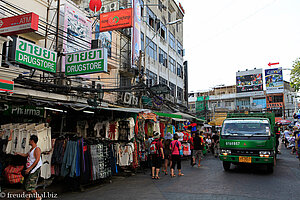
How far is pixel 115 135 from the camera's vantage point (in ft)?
32.8

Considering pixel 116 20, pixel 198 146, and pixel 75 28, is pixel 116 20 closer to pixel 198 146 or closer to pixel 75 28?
pixel 75 28

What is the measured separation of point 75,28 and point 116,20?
248cm

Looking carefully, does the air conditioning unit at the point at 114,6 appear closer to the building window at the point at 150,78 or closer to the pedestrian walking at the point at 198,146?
the building window at the point at 150,78

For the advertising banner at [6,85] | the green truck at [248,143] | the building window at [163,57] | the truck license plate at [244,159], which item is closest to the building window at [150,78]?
the building window at [163,57]

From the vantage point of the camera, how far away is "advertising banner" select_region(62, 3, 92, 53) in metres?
12.2

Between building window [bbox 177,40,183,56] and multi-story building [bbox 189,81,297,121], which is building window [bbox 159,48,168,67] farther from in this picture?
multi-story building [bbox 189,81,297,121]

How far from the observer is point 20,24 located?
6996 mm

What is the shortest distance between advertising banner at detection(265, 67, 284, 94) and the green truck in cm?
4968

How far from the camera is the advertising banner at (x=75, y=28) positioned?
12.2 metres

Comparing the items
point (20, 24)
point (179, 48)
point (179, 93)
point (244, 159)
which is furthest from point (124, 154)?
point (179, 48)

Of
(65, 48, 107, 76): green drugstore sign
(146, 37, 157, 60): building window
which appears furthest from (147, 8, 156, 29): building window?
(65, 48, 107, 76): green drugstore sign

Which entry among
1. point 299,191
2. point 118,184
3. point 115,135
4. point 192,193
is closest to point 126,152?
point 115,135

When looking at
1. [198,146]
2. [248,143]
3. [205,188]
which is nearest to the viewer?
[205,188]

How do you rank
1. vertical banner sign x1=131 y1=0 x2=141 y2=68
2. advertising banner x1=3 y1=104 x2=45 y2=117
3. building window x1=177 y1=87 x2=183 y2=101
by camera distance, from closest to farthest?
advertising banner x1=3 y1=104 x2=45 y2=117 → vertical banner sign x1=131 y1=0 x2=141 y2=68 → building window x1=177 y1=87 x2=183 y2=101
